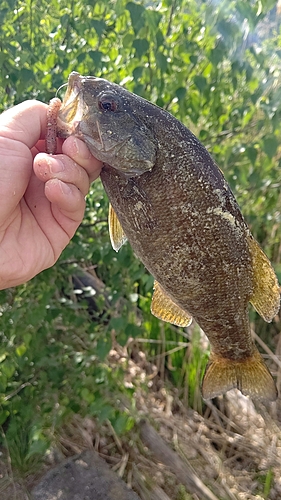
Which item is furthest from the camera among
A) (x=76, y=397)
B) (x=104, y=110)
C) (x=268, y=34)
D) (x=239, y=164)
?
(x=268, y=34)

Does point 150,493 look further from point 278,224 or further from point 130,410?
point 278,224

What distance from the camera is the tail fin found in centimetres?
166

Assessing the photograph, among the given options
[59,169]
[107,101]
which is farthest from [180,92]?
[59,169]

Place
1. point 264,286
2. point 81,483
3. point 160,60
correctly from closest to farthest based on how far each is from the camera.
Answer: point 264,286, point 160,60, point 81,483

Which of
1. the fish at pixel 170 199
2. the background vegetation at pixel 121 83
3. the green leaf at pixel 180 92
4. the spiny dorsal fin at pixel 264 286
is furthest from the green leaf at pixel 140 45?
the spiny dorsal fin at pixel 264 286

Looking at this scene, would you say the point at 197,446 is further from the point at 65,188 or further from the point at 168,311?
the point at 65,188

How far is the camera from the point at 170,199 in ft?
4.54

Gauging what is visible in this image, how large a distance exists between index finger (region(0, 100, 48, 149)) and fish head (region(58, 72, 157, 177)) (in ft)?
0.28

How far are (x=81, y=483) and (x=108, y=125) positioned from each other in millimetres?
2082

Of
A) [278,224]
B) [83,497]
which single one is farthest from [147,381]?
[278,224]

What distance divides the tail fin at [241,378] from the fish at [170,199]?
0.26 m

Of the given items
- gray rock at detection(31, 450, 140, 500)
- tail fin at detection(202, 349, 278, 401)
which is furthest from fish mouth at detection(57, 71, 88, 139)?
gray rock at detection(31, 450, 140, 500)

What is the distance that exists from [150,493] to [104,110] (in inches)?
86.3

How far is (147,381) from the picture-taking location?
3.21 metres
